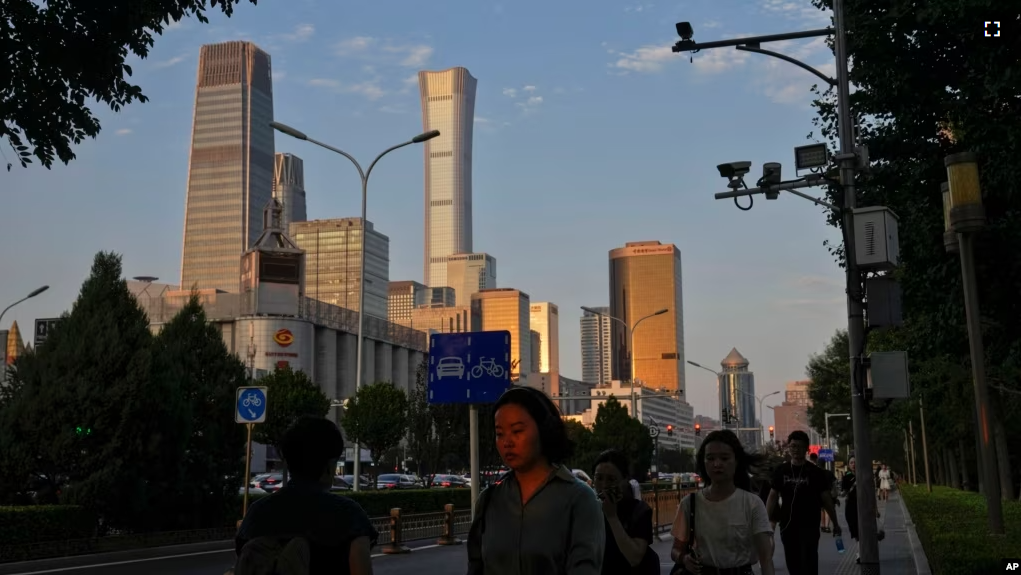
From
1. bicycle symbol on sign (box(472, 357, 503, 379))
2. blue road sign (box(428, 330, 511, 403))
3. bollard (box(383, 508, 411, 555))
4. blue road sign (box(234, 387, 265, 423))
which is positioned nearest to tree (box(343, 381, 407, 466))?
bollard (box(383, 508, 411, 555))

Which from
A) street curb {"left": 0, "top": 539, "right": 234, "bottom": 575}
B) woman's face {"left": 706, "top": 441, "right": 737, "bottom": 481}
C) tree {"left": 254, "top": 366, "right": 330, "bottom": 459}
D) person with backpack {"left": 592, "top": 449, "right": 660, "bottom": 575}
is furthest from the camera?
tree {"left": 254, "top": 366, "right": 330, "bottom": 459}

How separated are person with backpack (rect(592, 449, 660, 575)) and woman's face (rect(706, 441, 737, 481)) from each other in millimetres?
488

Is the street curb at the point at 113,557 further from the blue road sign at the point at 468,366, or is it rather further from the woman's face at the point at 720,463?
the woman's face at the point at 720,463

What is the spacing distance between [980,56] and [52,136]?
1329cm

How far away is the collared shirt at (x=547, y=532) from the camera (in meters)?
3.42

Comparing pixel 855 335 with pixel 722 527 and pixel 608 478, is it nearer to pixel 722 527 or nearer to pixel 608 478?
pixel 722 527

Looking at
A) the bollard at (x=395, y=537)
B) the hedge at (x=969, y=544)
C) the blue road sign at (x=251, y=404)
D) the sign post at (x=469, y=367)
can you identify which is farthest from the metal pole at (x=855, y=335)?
the bollard at (x=395, y=537)

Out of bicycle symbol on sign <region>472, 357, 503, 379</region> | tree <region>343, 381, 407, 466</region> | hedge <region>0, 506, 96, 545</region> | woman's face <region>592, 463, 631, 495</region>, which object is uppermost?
tree <region>343, 381, 407, 466</region>

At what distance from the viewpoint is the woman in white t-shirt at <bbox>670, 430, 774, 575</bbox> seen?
5.93 m

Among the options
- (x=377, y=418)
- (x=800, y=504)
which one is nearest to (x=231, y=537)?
(x=800, y=504)

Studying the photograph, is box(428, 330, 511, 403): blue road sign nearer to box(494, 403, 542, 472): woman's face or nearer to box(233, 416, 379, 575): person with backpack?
box(233, 416, 379, 575): person with backpack

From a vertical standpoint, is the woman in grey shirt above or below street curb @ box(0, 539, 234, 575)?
above

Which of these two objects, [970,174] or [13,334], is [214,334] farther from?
[13,334]

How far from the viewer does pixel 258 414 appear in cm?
1725
